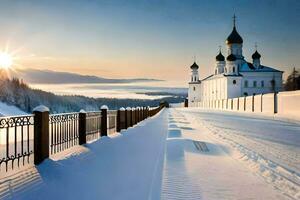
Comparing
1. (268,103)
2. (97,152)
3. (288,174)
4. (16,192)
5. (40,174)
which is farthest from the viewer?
(268,103)

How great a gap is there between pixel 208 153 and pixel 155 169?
3236 millimetres

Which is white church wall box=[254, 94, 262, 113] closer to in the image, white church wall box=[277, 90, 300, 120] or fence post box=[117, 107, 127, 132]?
white church wall box=[277, 90, 300, 120]

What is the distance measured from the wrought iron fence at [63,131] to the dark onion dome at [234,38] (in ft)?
270

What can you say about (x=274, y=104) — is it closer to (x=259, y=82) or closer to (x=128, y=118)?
(x=128, y=118)

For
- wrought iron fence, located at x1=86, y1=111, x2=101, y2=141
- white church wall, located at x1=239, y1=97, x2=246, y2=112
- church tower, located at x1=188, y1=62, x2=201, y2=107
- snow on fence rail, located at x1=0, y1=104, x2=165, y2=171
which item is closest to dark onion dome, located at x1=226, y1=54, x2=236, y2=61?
church tower, located at x1=188, y1=62, x2=201, y2=107

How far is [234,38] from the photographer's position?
3511 inches

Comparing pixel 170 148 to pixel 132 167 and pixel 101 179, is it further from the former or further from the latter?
pixel 101 179

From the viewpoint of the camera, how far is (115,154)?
10.2 m

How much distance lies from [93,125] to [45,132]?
519 centimetres

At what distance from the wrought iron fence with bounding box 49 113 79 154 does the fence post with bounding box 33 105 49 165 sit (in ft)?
3.90

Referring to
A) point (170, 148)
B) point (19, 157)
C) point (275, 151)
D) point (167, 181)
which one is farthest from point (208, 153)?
point (19, 157)

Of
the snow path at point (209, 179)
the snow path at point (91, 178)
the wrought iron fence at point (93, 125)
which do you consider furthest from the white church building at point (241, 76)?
the snow path at point (91, 178)

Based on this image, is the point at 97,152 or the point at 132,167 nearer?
the point at 132,167

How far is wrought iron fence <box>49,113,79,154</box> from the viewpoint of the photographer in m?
9.42
